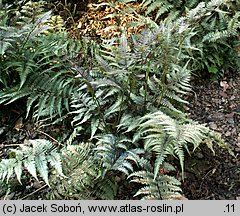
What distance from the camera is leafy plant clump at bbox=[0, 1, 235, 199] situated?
3.52 m

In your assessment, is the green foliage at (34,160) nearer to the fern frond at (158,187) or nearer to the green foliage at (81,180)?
the green foliage at (81,180)

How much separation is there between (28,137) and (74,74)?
2.60ft

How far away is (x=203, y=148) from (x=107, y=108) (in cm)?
99

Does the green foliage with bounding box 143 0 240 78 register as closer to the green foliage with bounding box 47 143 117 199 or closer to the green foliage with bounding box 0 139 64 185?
the green foliage with bounding box 47 143 117 199

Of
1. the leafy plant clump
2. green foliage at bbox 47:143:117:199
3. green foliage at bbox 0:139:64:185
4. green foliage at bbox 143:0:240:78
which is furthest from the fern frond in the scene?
green foliage at bbox 143:0:240:78

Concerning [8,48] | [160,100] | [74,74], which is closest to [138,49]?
[160,100]

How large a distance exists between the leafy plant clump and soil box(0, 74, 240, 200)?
12cm

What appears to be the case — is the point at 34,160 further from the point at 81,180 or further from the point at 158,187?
the point at 158,187

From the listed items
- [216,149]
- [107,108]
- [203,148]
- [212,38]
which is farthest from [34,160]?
[212,38]

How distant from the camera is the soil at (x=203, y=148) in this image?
3854 mm

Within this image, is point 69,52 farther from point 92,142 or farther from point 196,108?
point 196,108

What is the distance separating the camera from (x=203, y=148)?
4137 millimetres

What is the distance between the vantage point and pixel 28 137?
14.5 feet

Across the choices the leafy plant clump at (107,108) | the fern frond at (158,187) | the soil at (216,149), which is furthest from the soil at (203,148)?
the fern frond at (158,187)
